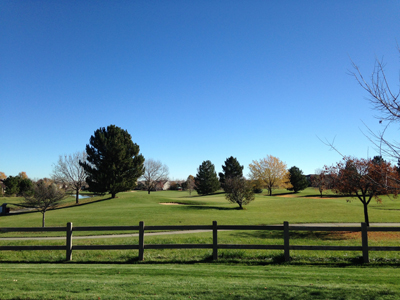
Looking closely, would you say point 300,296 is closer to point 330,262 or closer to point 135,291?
point 135,291

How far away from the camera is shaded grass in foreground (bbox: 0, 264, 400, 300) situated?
5648 millimetres

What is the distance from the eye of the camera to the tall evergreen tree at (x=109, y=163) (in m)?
48.1

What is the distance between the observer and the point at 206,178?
248 ft

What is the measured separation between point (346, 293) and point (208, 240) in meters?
8.90

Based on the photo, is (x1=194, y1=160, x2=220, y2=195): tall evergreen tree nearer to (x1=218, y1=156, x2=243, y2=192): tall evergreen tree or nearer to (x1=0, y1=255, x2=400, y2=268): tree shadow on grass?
(x1=218, y1=156, x2=243, y2=192): tall evergreen tree

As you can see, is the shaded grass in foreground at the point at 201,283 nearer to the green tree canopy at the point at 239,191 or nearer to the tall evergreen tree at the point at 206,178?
the green tree canopy at the point at 239,191

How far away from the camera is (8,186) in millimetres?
69250

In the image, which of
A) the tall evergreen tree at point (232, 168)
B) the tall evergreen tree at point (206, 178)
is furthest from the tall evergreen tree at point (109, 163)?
the tall evergreen tree at point (232, 168)

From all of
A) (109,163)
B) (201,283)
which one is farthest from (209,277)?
(109,163)

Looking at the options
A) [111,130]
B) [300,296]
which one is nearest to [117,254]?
[300,296]

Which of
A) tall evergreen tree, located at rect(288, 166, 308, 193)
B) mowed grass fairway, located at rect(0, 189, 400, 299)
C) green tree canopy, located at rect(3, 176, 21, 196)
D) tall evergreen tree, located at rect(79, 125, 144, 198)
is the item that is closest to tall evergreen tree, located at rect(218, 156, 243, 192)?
tall evergreen tree, located at rect(288, 166, 308, 193)

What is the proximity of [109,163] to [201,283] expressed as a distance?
147 ft

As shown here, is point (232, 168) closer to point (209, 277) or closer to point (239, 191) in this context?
point (239, 191)

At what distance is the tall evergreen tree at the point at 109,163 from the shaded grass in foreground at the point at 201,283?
1618 inches
